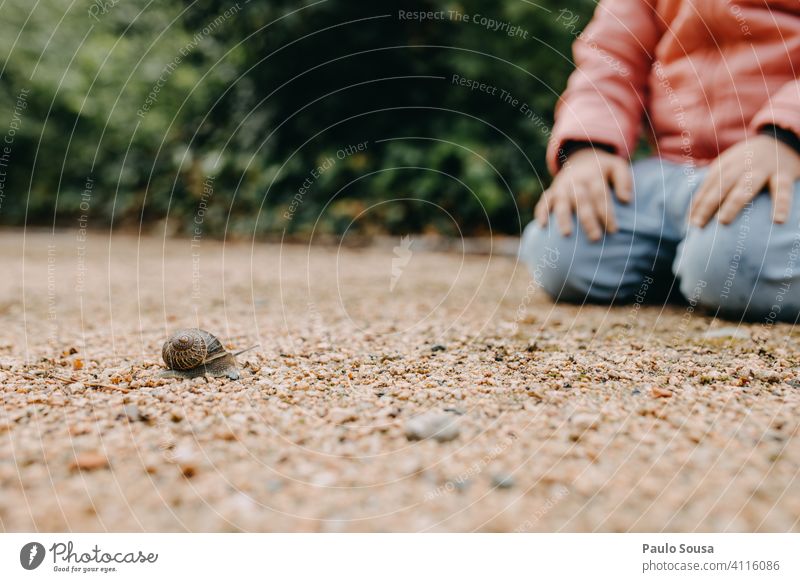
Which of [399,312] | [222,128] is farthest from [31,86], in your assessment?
[399,312]

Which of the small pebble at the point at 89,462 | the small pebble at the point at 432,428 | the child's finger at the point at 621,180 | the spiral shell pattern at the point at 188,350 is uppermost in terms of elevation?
the child's finger at the point at 621,180

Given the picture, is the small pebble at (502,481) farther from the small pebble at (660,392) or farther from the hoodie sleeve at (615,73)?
the hoodie sleeve at (615,73)

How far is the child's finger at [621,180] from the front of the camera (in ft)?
7.64

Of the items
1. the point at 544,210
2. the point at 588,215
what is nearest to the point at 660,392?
the point at 588,215

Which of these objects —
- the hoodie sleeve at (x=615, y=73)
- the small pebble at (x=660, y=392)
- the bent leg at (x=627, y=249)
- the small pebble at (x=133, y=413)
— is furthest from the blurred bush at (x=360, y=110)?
the small pebble at (x=133, y=413)

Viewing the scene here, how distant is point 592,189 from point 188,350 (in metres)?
1.50

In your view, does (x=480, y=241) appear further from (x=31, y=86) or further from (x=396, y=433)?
(x=31, y=86)

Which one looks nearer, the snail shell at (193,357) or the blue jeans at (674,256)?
the snail shell at (193,357)

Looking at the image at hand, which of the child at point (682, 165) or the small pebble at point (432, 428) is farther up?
the child at point (682, 165)

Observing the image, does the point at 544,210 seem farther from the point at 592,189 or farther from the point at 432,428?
the point at 432,428

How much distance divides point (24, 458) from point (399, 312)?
1.48 meters

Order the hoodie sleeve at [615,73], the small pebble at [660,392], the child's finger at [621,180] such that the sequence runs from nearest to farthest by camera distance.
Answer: the small pebble at [660,392] → the child's finger at [621,180] → the hoodie sleeve at [615,73]

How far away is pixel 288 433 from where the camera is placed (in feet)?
4.03

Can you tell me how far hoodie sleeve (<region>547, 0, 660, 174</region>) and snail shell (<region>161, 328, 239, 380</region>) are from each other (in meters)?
1.51
